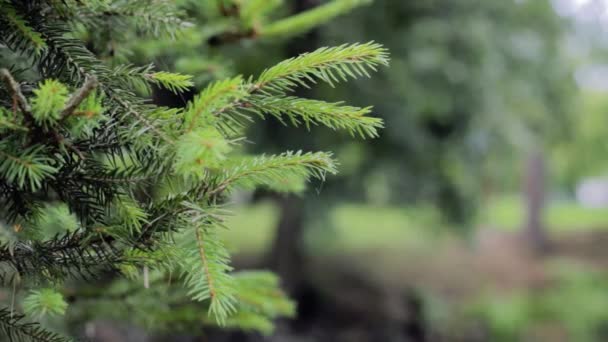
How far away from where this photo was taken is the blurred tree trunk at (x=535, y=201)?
1464 cm

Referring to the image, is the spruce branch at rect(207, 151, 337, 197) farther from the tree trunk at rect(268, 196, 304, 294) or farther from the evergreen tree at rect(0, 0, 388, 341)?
the tree trunk at rect(268, 196, 304, 294)

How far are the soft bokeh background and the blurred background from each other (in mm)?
20

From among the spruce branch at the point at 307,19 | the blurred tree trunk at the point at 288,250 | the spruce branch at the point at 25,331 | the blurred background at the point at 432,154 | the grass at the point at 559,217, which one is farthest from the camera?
the grass at the point at 559,217

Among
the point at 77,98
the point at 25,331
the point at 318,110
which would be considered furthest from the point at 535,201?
the point at 77,98

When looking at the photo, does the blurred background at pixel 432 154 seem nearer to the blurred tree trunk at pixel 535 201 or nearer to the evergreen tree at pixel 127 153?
the evergreen tree at pixel 127 153

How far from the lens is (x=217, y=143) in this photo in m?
0.81

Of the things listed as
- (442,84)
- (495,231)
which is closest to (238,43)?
(442,84)

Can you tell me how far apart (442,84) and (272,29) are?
14.7 ft

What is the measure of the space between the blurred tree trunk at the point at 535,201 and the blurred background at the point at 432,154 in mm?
2903

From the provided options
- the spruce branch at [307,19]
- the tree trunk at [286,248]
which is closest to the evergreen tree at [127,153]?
the spruce branch at [307,19]

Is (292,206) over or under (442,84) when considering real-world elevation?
under

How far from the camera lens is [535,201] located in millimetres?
15375

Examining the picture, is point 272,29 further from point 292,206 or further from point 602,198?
point 602,198

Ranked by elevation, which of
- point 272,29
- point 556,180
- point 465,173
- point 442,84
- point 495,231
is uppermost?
point 556,180
